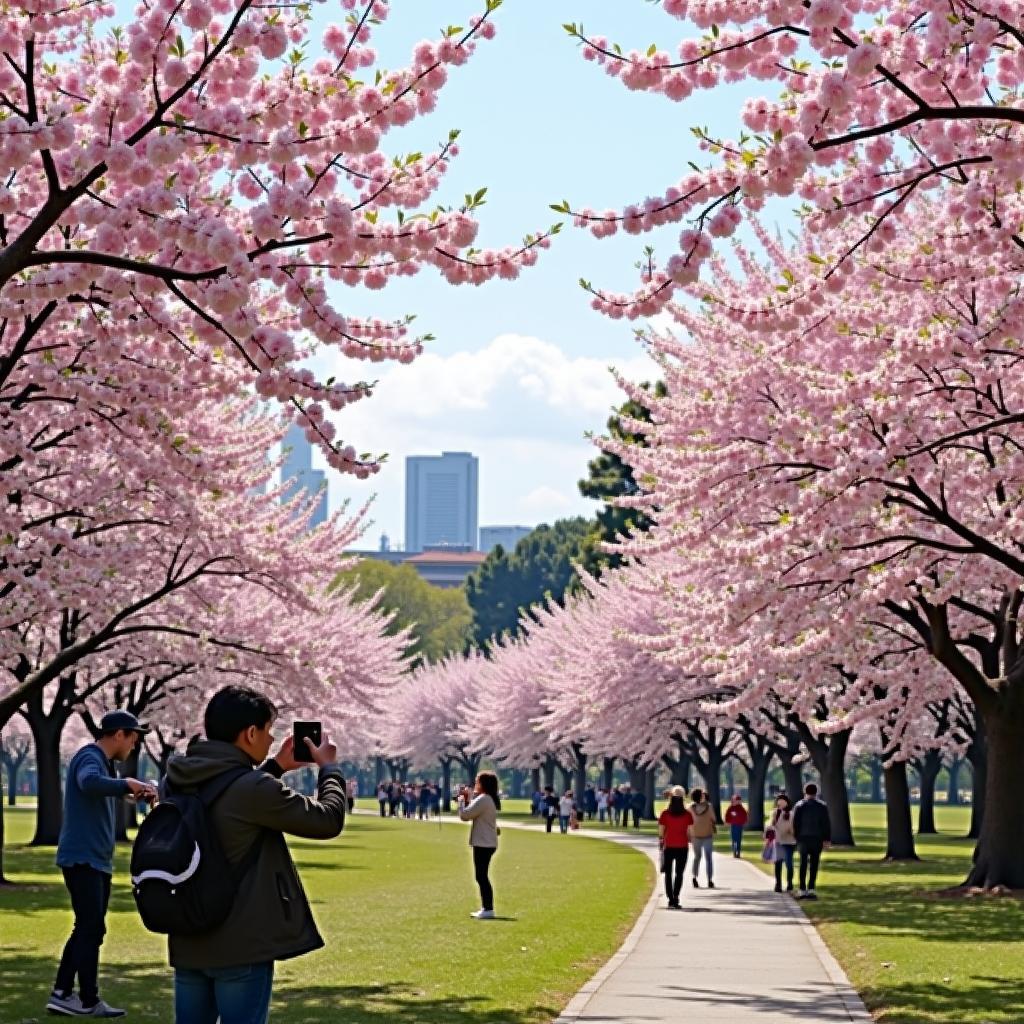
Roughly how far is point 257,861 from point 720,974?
31.9ft

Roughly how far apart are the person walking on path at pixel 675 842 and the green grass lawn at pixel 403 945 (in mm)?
585

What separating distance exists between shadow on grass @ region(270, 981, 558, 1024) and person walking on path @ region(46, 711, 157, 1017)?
1319 mm

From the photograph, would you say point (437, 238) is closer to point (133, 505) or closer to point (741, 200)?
point (741, 200)

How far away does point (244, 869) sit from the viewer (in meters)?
6.63

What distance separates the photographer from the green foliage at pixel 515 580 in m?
138

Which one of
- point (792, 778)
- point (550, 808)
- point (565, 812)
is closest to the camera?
point (792, 778)

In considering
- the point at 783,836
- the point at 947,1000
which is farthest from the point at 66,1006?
the point at 783,836

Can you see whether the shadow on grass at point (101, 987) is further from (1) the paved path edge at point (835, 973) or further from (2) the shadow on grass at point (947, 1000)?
(2) the shadow on grass at point (947, 1000)

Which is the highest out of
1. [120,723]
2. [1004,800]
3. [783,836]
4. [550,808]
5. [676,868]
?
[120,723]

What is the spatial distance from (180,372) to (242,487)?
4.71 meters

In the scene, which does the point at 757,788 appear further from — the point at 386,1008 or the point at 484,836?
the point at 386,1008

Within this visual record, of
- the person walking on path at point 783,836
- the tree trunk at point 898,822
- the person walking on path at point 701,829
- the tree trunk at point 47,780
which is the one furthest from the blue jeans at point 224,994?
the tree trunk at point 898,822

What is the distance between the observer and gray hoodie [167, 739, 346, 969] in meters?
6.54

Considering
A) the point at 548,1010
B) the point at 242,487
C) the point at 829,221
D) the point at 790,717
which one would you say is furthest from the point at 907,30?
the point at 790,717
